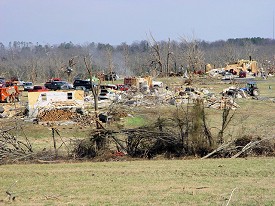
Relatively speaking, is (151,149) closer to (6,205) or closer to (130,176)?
(130,176)

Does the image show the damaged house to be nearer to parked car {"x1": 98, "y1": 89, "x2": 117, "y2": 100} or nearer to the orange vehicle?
parked car {"x1": 98, "y1": 89, "x2": 117, "y2": 100}

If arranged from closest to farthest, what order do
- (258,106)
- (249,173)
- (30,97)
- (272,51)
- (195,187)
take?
(195,187) → (249,173) → (30,97) → (258,106) → (272,51)

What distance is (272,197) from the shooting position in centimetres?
1268

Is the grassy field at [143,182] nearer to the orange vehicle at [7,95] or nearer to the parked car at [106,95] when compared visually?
the parked car at [106,95]

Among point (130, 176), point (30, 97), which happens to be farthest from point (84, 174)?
point (30, 97)

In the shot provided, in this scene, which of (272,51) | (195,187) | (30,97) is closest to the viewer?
(195,187)

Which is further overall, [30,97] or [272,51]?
[272,51]

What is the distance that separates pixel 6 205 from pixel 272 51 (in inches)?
6672

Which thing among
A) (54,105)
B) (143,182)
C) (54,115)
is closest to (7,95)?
(54,105)

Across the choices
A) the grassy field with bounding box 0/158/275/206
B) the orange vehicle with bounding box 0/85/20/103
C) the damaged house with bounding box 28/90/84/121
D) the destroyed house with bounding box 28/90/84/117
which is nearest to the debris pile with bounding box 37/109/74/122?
the damaged house with bounding box 28/90/84/121

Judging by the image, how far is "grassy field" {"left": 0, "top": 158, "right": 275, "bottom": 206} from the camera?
12.8 meters

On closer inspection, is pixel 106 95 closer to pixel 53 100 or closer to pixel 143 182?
pixel 53 100

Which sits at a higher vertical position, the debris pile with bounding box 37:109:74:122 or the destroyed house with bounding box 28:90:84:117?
the destroyed house with bounding box 28:90:84:117

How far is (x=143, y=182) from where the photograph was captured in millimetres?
15188
